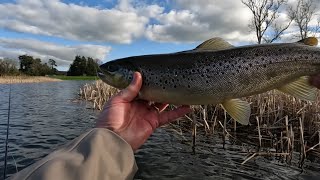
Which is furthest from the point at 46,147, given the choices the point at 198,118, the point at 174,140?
the point at 198,118

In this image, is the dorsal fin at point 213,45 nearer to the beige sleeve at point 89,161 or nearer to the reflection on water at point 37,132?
the beige sleeve at point 89,161

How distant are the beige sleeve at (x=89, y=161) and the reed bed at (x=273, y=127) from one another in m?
5.34

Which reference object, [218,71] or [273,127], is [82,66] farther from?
[218,71]

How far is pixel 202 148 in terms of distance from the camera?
8.20m

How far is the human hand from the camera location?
9.18 feet

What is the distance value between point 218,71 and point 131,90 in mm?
838

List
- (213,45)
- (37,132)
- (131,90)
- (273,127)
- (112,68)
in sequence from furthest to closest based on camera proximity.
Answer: (37,132) → (273,127) → (112,68) → (213,45) → (131,90)

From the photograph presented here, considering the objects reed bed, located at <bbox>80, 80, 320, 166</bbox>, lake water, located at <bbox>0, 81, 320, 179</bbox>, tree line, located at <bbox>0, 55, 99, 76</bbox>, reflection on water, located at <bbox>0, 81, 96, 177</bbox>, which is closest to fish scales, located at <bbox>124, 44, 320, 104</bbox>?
lake water, located at <bbox>0, 81, 320, 179</bbox>

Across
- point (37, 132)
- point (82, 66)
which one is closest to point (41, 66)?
point (82, 66)

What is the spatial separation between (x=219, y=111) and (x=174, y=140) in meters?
2.64

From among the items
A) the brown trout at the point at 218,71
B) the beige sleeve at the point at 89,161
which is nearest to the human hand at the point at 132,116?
the brown trout at the point at 218,71

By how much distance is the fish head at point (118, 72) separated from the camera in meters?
3.17

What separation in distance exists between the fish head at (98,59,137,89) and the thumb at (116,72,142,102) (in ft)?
0.66

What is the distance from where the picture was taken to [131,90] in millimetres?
2945
